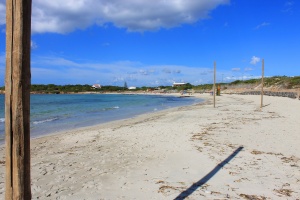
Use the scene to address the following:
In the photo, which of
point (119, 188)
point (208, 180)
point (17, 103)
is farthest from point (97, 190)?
point (17, 103)

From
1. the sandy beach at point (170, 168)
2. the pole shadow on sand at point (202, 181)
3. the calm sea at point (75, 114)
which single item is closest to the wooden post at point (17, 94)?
the sandy beach at point (170, 168)

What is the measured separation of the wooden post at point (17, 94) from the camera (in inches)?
93.7

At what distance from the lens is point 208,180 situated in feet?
16.4

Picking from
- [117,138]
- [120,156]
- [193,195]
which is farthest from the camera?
[117,138]

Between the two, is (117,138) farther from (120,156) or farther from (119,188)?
(119,188)

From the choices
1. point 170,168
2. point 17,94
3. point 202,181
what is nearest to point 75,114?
point 170,168

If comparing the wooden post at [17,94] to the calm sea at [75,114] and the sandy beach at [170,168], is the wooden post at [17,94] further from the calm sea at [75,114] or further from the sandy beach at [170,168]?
the calm sea at [75,114]

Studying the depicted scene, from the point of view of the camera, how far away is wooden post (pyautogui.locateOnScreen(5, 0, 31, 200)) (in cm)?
238

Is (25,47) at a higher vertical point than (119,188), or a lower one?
higher

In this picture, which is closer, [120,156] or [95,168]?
[95,168]

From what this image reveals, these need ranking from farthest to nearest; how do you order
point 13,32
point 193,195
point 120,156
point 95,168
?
point 120,156 < point 95,168 < point 193,195 < point 13,32

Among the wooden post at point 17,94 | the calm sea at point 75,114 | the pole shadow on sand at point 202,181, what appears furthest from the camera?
the calm sea at point 75,114

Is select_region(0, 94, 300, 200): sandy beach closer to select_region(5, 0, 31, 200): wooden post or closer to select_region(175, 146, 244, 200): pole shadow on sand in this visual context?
A: select_region(175, 146, 244, 200): pole shadow on sand

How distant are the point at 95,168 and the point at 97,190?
1346 mm
